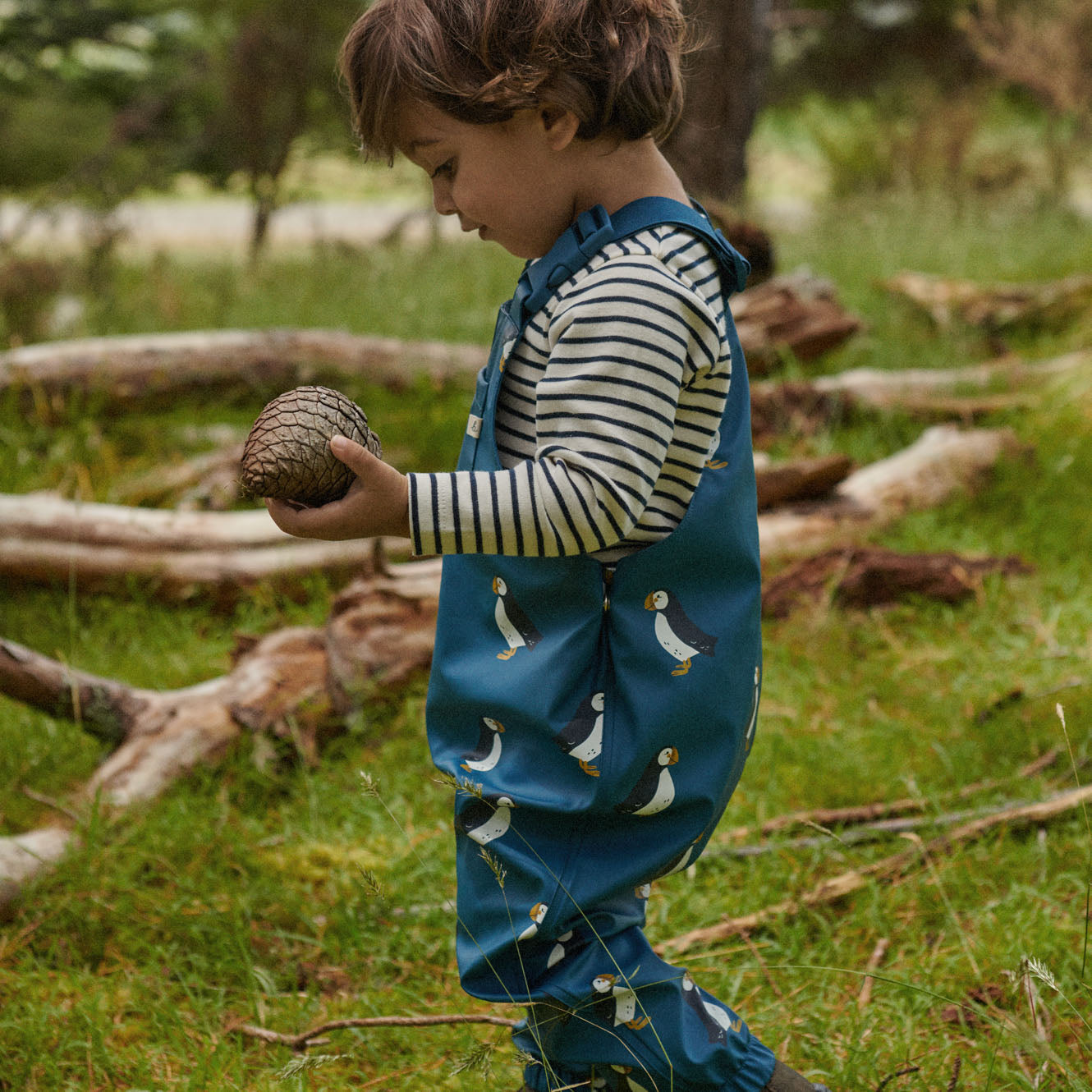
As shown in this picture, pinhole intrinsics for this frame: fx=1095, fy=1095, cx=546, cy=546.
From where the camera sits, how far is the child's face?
4.28 feet

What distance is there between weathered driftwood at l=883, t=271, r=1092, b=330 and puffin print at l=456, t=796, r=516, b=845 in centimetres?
456

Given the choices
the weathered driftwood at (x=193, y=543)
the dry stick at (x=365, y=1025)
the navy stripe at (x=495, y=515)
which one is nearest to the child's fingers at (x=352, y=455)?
the navy stripe at (x=495, y=515)

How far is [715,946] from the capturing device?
6.85 feet

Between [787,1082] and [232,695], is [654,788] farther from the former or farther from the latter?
[232,695]

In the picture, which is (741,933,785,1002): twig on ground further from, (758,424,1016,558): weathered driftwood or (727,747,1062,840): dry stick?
(758,424,1016,558): weathered driftwood

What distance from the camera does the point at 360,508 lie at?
48.7 inches

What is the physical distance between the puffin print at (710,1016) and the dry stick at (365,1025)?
0.31 m

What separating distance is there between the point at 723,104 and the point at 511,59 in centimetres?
501

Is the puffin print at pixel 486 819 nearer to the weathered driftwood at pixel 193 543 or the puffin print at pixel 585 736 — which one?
the puffin print at pixel 585 736

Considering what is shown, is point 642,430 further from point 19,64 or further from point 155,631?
point 19,64

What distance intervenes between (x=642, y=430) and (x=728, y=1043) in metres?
0.88

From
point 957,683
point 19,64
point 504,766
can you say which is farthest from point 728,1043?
point 19,64

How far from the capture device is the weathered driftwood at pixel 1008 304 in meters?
5.35

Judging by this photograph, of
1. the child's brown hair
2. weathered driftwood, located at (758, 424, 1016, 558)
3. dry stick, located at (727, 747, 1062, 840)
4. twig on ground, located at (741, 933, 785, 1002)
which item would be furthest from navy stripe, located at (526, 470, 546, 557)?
weathered driftwood, located at (758, 424, 1016, 558)
